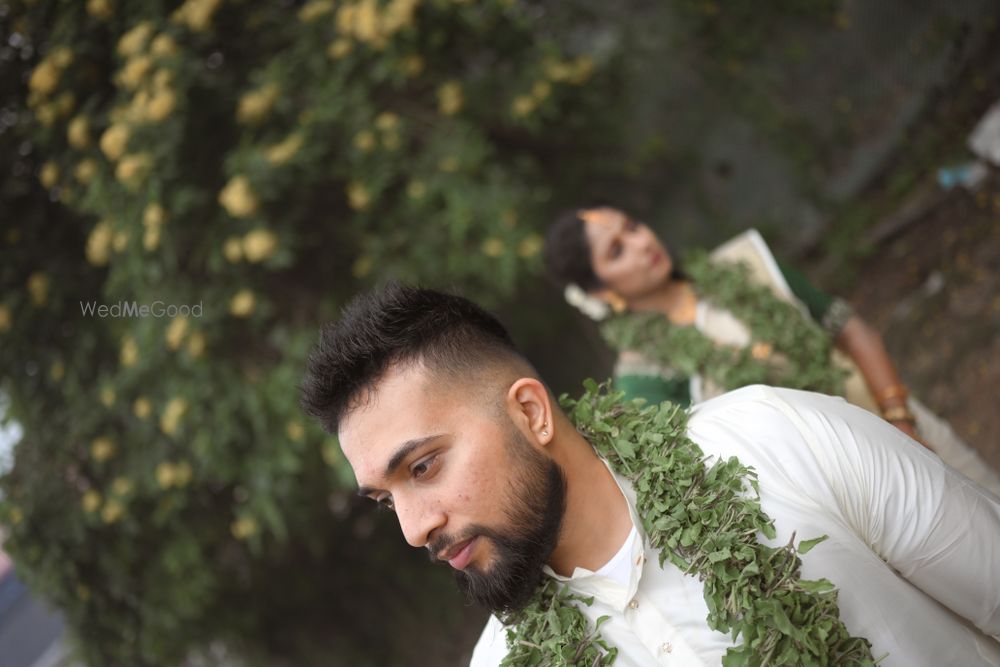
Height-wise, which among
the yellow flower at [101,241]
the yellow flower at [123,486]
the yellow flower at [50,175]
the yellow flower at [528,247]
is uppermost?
the yellow flower at [50,175]

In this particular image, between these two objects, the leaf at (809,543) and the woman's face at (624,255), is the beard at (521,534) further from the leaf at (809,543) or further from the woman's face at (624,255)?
the woman's face at (624,255)

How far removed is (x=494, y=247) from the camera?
13.8ft

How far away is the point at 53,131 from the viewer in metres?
4.19

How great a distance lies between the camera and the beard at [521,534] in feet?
5.54

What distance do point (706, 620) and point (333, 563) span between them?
4.37 meters

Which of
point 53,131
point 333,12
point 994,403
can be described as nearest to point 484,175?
point 333,12

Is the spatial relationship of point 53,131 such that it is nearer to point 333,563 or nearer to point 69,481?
point 69,481

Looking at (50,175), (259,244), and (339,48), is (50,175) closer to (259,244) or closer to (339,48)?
(259,244)

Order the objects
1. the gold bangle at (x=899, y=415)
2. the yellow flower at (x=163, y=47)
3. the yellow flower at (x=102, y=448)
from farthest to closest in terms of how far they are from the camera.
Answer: the yellow flower at (x=102, y=448), the yellow flower at (x=163, y=47), the gold bangle at (x=899, y=415)

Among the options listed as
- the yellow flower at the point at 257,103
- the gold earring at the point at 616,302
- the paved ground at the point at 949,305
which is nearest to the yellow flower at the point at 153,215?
the yellow flower at the point at 257,103

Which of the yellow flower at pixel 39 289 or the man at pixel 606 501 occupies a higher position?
the yellow flower at pixel 39 289

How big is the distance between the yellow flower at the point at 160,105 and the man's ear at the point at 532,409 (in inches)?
110

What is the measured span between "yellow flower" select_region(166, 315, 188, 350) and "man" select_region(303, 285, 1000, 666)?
90.8 inches

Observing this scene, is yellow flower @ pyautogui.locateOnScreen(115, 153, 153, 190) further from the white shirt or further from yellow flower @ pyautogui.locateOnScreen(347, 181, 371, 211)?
the white shirt
